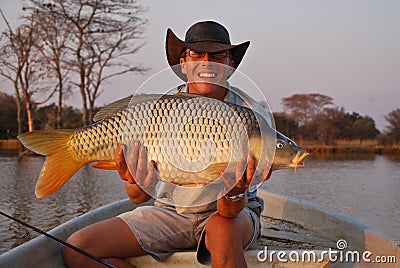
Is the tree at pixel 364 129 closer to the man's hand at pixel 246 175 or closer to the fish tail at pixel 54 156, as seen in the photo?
the man's hand at pixel 246 175

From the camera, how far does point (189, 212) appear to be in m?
2.34

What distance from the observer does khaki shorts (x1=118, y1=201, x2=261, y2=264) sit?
→ 2305 mm

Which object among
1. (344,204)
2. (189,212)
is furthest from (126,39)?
(189,212)

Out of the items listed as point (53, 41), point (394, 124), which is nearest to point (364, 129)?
point (394, 124)

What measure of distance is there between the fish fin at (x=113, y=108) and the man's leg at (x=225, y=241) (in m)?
0.66

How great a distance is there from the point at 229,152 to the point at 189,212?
0.73 meters

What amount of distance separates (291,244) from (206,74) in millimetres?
1460

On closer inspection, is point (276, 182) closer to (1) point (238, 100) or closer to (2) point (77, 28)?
(1) point (238, 100)

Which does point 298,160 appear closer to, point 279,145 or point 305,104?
point 279,145

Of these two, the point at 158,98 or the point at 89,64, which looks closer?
the point at 158,98

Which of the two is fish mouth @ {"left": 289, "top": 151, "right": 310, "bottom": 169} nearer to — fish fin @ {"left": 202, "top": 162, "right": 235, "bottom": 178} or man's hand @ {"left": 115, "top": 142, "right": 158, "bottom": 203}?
fish fin @ {"left": 202, "top": 162, "right": 235, "bottom": 178}

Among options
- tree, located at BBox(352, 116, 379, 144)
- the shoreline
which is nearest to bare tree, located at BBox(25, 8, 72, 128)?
the shoreline

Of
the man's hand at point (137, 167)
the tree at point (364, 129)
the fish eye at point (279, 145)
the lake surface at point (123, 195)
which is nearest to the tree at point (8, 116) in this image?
the lake surface at point (123, 195)

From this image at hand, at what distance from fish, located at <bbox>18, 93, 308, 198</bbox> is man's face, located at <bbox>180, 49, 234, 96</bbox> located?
37 centimetres
